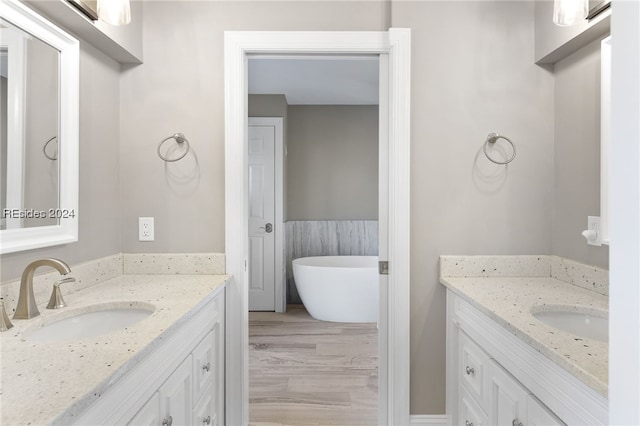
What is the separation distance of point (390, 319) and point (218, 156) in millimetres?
1196

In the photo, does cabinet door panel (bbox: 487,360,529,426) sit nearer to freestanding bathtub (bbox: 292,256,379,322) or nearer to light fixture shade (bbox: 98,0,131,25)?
light fixture shade (bbox: 98,0,131,25)

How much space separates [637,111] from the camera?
56 centimetres

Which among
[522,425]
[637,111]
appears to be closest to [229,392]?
[522,425]

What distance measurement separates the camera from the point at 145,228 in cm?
197

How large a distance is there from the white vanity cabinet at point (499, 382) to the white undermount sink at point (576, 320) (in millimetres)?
227

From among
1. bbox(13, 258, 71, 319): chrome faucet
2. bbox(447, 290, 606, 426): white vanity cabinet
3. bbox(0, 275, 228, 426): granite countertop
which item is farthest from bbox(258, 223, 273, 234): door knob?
bbox(13, 258, 71, 319): chrome faucet

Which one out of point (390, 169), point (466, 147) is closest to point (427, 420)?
point (390, 169)

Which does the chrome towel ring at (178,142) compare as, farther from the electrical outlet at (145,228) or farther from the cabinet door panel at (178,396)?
the cabinet door panel at (178,396)

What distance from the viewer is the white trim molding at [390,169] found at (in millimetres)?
1929

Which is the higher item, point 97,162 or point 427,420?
point 97,162

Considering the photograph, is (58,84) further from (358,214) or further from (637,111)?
(358,214)

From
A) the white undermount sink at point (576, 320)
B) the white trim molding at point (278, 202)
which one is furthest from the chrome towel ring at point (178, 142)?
the white trim molding at point (278, 202)

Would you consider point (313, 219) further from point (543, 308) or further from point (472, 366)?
point (543, 308)

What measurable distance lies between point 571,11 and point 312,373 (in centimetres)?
247
